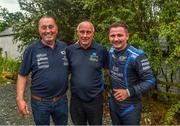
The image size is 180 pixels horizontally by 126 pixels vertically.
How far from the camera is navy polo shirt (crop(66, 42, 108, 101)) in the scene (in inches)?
214

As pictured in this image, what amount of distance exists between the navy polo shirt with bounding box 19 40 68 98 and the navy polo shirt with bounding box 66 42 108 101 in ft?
0.41

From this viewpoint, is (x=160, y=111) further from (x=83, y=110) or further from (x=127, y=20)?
(x=83, y=110)

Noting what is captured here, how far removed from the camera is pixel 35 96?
5.52 meters

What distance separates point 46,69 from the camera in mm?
5402

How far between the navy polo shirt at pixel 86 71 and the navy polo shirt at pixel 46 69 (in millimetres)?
124

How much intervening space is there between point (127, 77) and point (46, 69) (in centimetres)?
110

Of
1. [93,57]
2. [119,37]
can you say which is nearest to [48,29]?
[93,57]

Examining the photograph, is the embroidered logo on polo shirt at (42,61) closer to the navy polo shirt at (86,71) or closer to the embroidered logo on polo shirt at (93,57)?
the navy polo shirt at (86,71)

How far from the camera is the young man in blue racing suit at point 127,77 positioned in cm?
498

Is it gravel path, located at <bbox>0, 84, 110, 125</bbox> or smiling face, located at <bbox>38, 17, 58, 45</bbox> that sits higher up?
smiling face, located at <bbox>38, 17, 58, 45</bbox>

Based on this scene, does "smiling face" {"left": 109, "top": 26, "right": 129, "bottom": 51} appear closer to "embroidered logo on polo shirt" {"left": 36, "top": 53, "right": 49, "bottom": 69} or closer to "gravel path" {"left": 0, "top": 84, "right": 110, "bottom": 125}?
"embroidered logo on polo shirt" {"left": 36, "top": 53, "right": 49, "bottom": 69}

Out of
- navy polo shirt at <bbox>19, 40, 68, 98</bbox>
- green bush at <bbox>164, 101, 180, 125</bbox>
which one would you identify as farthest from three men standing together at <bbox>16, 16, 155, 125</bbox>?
green bush at <bbox>164, 101, 180, 125</bbox>

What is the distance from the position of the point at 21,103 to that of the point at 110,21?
16.1 ft

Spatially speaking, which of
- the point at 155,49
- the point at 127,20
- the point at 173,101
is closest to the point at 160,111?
the point at 173,101
